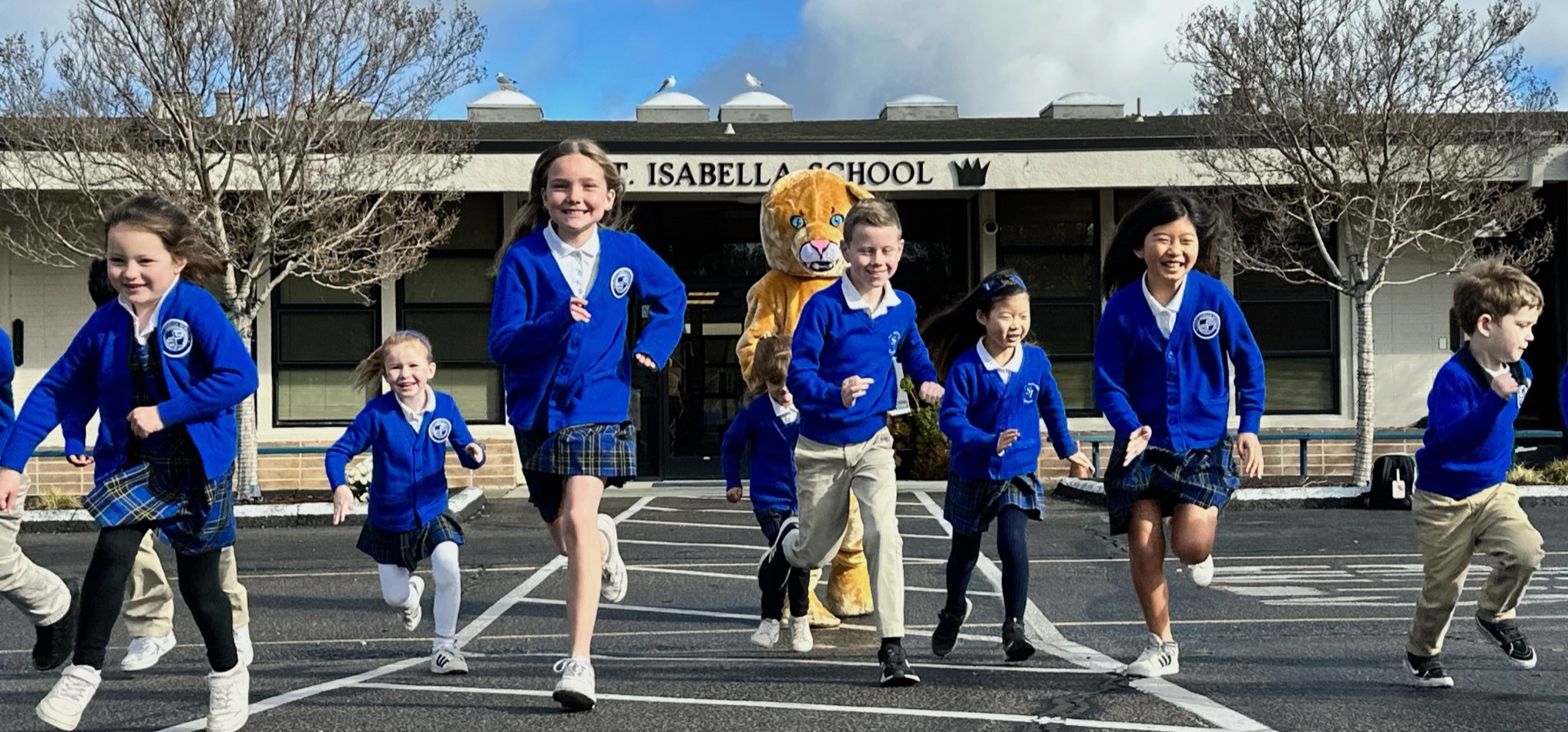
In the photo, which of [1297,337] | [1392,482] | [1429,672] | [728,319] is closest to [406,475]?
[1429,672]

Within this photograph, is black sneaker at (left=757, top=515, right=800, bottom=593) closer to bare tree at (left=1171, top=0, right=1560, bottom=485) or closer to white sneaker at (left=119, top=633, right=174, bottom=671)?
white sneaker at (left=119, top=633, right=174, bottom=671)

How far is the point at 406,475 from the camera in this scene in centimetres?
650

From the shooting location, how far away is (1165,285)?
573 centimetres

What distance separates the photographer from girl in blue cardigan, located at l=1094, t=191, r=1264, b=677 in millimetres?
5527

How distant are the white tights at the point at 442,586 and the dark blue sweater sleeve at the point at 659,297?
4.62 feet

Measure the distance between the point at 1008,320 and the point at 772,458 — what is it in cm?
139

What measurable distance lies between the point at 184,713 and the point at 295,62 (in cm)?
1072

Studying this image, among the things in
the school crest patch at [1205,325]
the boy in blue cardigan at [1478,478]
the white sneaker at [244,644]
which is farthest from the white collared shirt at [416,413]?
the boy in blue cardigan at [1478,478]

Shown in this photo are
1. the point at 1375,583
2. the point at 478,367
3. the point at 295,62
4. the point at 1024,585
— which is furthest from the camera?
the point at 478,367

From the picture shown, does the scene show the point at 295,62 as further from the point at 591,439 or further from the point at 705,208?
the point at 591,439

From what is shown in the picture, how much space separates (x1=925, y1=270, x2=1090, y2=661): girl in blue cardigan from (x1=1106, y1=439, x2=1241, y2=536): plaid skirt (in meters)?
0.33

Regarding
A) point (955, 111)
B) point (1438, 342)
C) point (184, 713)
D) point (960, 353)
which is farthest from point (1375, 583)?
point (955, 111)

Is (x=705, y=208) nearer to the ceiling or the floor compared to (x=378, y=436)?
nearer to the ceiling

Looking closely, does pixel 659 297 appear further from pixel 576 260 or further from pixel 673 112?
pixel 673 112
